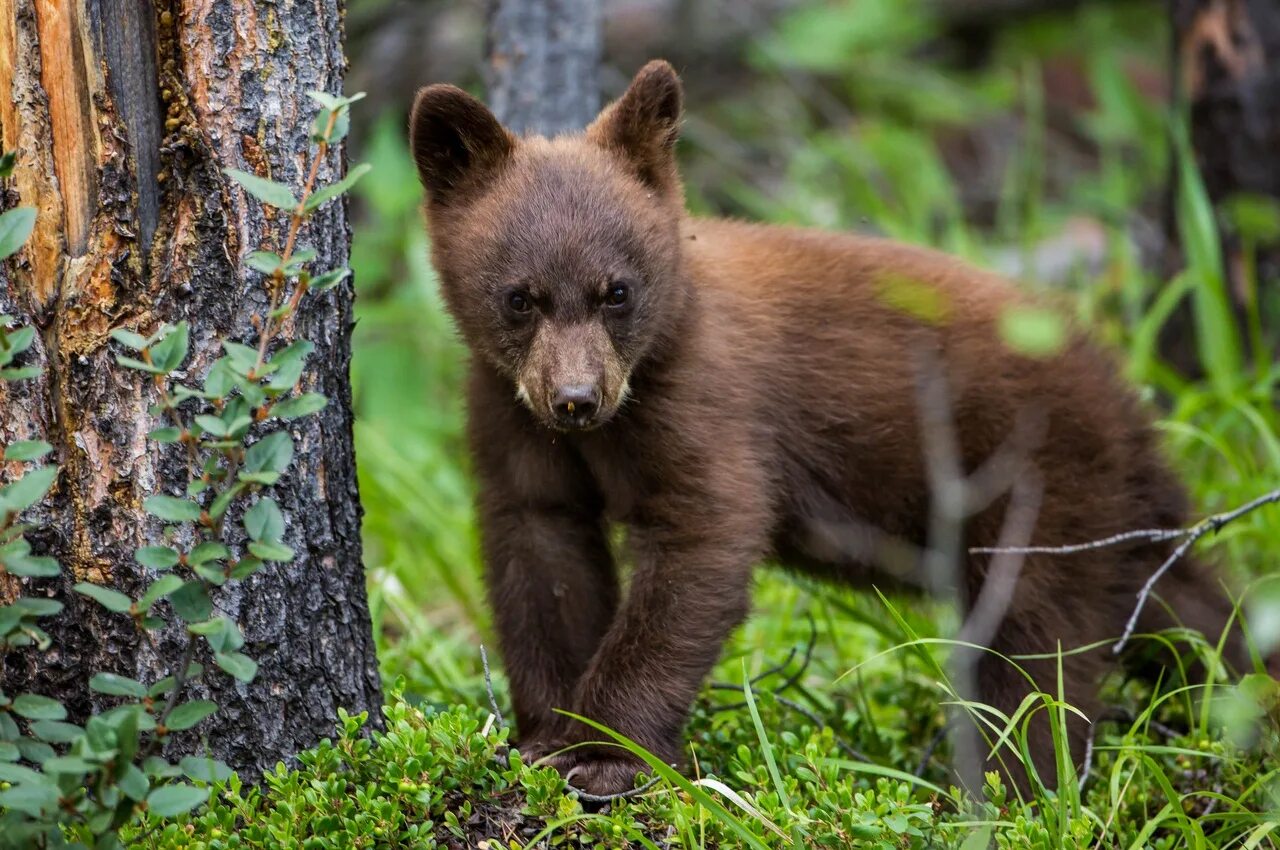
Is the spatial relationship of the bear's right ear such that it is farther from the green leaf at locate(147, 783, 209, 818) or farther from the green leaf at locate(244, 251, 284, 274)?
the green leaf at locate(147, 783, 209, 818)

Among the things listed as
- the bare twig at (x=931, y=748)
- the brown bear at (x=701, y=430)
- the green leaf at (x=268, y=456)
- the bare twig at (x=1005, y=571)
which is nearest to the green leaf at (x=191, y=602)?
the green leaf at (x=268, y=456)

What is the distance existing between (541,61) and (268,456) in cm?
300

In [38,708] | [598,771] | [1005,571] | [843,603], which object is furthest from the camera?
[843,603]

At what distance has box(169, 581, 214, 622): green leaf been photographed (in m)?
2.51

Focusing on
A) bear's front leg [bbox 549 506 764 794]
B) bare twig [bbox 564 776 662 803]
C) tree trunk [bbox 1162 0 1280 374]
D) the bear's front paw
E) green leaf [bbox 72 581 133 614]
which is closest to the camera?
green leaf [bbox 72 581 133 614]

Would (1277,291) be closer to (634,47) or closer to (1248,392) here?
(1248,392)

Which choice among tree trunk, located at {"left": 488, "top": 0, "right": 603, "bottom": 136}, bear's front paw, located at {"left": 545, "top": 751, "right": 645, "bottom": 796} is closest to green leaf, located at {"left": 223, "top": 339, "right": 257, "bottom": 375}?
bear's front paw, located at {"left": 545, "top": 751, "right": 645, "bottom": 796}

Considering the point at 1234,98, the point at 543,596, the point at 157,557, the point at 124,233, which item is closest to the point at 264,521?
the point at 157,557

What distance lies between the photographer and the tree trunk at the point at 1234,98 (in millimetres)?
6012

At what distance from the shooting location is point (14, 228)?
7.88ft

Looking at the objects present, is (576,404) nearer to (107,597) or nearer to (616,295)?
(616,295)

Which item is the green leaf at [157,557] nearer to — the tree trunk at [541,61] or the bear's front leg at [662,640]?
the bear's front leg at [662,640]

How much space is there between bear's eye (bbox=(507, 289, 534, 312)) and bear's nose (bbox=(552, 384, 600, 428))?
331 mm

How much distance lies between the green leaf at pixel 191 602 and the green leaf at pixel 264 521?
0.47 feet
